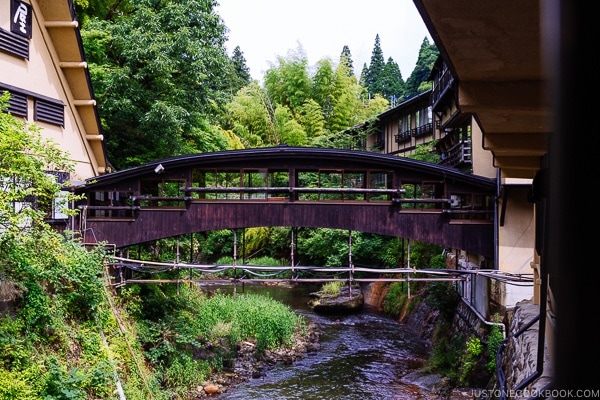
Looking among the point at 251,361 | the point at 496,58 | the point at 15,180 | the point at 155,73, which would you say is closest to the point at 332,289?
the point at 251,361

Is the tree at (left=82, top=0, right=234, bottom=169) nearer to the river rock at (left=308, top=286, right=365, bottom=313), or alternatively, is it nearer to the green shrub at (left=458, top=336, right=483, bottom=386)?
the river rock at (left=308, top=286, right=365, bottom=313)

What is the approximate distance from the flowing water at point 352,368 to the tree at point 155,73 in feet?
30.3

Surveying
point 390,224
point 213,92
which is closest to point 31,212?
point 390,224

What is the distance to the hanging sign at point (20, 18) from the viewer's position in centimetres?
1208

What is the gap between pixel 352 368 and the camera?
15.7m

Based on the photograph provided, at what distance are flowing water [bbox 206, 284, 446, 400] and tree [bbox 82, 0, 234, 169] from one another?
9242 millimetres

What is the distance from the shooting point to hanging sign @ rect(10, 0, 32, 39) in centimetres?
1208

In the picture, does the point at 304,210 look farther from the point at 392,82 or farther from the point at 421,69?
the point at 392,82

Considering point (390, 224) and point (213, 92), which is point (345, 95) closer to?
point (213, 92)

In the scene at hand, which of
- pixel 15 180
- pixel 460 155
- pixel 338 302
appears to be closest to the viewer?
pixel 15 180

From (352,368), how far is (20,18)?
1392cm

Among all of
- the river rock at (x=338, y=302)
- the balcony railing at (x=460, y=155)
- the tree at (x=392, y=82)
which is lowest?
the river rock at (x=338, y=302)

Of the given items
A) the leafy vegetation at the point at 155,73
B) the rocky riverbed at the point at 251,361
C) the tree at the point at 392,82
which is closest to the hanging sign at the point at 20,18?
the leafy vegetation at the point at 155,73

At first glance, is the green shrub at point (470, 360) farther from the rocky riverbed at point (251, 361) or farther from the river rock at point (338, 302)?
the river rock at point (338, 302)
